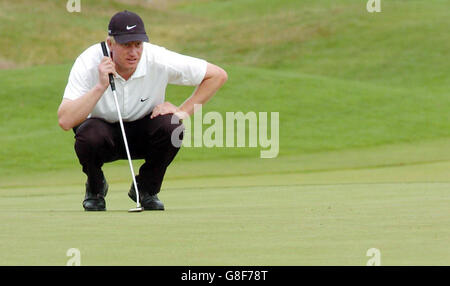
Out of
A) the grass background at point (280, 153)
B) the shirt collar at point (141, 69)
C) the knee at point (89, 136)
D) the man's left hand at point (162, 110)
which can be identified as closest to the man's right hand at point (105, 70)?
the shirt collar at point (141, 69)

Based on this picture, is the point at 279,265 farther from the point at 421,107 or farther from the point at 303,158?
the point at 421,107

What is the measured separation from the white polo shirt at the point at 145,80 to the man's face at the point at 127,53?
109mm

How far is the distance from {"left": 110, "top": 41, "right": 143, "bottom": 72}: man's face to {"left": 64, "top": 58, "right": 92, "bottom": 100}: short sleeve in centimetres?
25

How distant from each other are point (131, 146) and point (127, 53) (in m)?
1.01

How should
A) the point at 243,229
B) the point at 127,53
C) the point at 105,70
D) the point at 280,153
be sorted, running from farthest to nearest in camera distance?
the point at 280,153 → the point at 127,53 → the point at 105,70 → the point at 243,229

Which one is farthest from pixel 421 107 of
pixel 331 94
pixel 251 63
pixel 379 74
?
pixel 251 63

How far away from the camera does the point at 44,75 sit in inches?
1008

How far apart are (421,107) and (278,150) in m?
4.87

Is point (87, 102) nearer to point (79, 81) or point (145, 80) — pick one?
point (79, 81)

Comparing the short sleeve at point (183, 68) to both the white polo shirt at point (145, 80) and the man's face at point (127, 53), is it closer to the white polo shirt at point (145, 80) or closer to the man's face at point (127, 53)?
the white polo shirt at point (145, 80)

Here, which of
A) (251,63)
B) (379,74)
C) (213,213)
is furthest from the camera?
(251,63)

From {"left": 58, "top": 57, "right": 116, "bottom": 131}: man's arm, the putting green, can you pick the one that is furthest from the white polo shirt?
the putting green

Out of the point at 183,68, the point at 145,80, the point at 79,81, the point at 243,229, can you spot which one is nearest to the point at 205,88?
the point at 183,68

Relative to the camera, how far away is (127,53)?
7.57m
